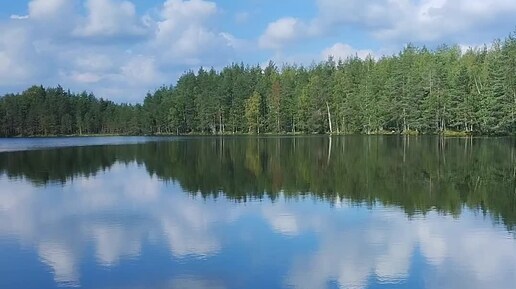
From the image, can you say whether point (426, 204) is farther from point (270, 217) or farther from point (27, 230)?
point (27, 230)

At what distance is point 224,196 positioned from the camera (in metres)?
24.3

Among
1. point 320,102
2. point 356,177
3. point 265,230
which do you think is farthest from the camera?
point 320,102

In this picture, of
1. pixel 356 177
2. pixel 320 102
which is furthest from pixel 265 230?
pixel 320 102

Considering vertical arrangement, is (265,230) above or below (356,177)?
below

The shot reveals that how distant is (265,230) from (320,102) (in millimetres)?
90769

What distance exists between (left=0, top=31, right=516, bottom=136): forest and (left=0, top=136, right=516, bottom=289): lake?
51480mm

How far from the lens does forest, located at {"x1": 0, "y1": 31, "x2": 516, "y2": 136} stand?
8075 centimetres

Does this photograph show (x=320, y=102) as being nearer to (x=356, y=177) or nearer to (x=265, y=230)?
(x=356, y=177)

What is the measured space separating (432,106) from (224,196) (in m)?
68.6

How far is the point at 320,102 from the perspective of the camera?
106188mm

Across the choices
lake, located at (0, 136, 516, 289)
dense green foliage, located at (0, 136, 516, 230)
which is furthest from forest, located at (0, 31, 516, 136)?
lake, located at (0, 136, 516, 289)

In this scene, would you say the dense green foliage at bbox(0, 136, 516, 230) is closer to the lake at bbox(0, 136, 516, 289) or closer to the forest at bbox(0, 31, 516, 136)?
the lake at bbox(0, 136, 516, 289)

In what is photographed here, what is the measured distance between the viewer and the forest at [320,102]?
265 feet

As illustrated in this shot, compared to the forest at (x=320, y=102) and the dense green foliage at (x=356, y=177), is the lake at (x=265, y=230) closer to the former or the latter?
the dense green foliage at (x=356, y=177)
